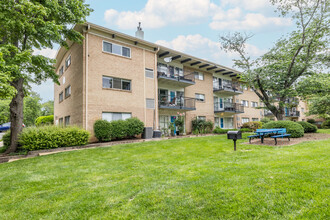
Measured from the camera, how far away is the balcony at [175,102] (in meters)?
17.7

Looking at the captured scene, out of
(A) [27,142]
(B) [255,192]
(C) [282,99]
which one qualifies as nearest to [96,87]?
(A) [27,142]

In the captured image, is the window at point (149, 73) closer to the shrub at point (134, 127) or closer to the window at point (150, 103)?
the window at point (150, 103)

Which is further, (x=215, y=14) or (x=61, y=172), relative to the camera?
(x=215, y=14)

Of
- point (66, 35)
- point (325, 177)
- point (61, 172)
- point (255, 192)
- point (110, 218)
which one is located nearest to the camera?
point (110, 218)

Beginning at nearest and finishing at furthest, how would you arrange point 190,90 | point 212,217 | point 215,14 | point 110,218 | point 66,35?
point 212,217 → point 110,218 → point 66,35 → point 215,14 → point 190,90

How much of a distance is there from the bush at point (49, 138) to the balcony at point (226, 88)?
56.8 feet

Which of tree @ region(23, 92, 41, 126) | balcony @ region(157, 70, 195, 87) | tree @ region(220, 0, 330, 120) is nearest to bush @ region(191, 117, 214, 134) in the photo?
balcony @ region(157, 70, 195, 87)

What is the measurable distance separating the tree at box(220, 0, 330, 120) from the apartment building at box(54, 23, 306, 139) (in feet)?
11.2

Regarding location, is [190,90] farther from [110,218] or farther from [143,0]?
[110,218]

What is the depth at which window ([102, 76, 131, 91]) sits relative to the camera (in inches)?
564

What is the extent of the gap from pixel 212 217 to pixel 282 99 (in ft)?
46.4

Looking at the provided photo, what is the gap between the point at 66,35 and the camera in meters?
12.1

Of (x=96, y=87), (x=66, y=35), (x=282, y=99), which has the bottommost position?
(x=282, y=99)

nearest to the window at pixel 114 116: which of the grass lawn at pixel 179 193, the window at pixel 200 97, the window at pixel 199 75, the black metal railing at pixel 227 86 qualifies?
the grass lawn at pixel 179 193
